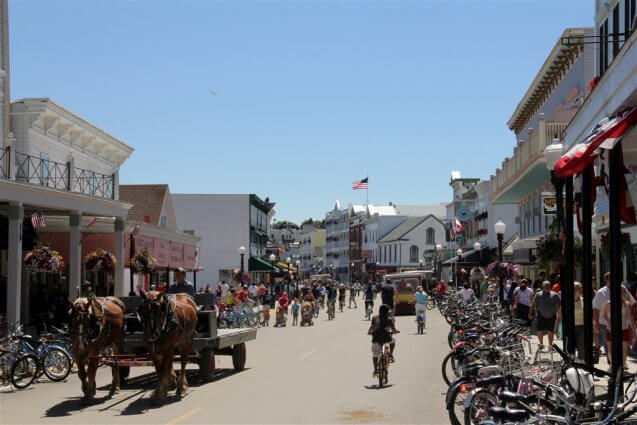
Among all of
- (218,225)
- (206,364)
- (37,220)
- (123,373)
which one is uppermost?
(218,225)

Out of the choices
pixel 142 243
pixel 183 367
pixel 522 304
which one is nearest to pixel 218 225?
pixel 142 243

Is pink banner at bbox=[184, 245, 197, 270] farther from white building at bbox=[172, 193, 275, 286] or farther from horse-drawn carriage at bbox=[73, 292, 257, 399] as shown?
horse-drawn carriage at bbox=[73, 292, 257, 399]

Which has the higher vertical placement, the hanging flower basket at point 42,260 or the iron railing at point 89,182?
the iron railing at point 89,182

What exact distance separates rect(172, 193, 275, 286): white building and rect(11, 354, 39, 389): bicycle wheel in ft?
197

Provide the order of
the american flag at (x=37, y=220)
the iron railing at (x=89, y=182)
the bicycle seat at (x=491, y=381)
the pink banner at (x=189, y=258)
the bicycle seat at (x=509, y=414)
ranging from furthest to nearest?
the pink banner at (x=189, y=258)
the iron railing at (x=89, y=182)
the american flag at (x=37, y=220)
the bicycle seat at (x=491, y=381)
the bicycle seat at (x=509, y=414)

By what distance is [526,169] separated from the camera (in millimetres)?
35375

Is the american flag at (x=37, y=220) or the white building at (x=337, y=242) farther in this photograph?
the white building at (x=337, y=242)

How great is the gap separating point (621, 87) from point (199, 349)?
31.7 ft

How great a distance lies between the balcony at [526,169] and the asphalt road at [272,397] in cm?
1044

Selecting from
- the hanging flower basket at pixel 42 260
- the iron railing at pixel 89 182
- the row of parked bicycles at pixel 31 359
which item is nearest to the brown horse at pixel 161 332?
the row of parked bicycles at pixel 31 359

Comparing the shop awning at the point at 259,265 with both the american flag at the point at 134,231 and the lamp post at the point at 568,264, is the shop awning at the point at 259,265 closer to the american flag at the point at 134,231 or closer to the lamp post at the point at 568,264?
the american flag at the point at 134,231

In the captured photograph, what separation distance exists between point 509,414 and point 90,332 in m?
9.65

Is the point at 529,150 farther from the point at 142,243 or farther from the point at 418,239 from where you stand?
the point at 418,239

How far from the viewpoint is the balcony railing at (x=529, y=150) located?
31.4 metres
